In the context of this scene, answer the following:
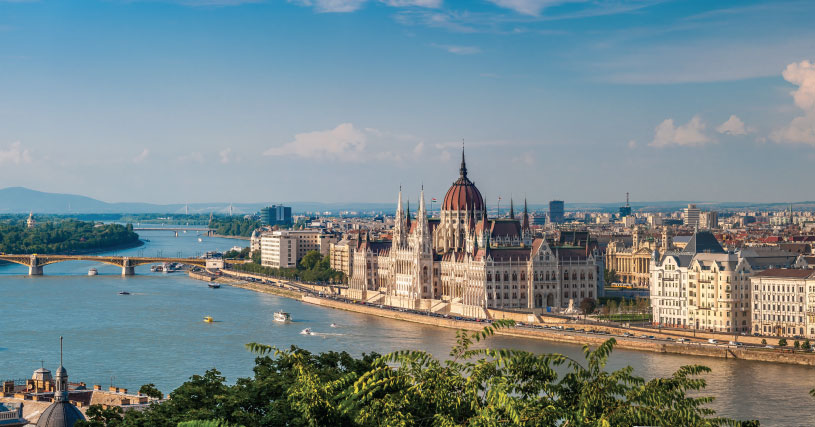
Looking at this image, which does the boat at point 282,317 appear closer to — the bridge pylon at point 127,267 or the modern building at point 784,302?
the modern building at point 784,302

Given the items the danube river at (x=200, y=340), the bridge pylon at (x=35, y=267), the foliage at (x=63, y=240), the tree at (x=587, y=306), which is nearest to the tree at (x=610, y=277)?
the tree at (x=587, y=306)

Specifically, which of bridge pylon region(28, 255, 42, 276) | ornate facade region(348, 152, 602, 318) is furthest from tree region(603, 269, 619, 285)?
Answer: bridge pylon region(28, 255, 42, 276)

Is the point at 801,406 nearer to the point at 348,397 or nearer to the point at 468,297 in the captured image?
the point at 348,397

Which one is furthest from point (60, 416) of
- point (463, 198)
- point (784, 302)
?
point (463, 198)

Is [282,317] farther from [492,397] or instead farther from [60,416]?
[492,397]

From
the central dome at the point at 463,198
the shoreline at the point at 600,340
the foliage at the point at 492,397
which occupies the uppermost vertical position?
the central dome at the point at 463,198
